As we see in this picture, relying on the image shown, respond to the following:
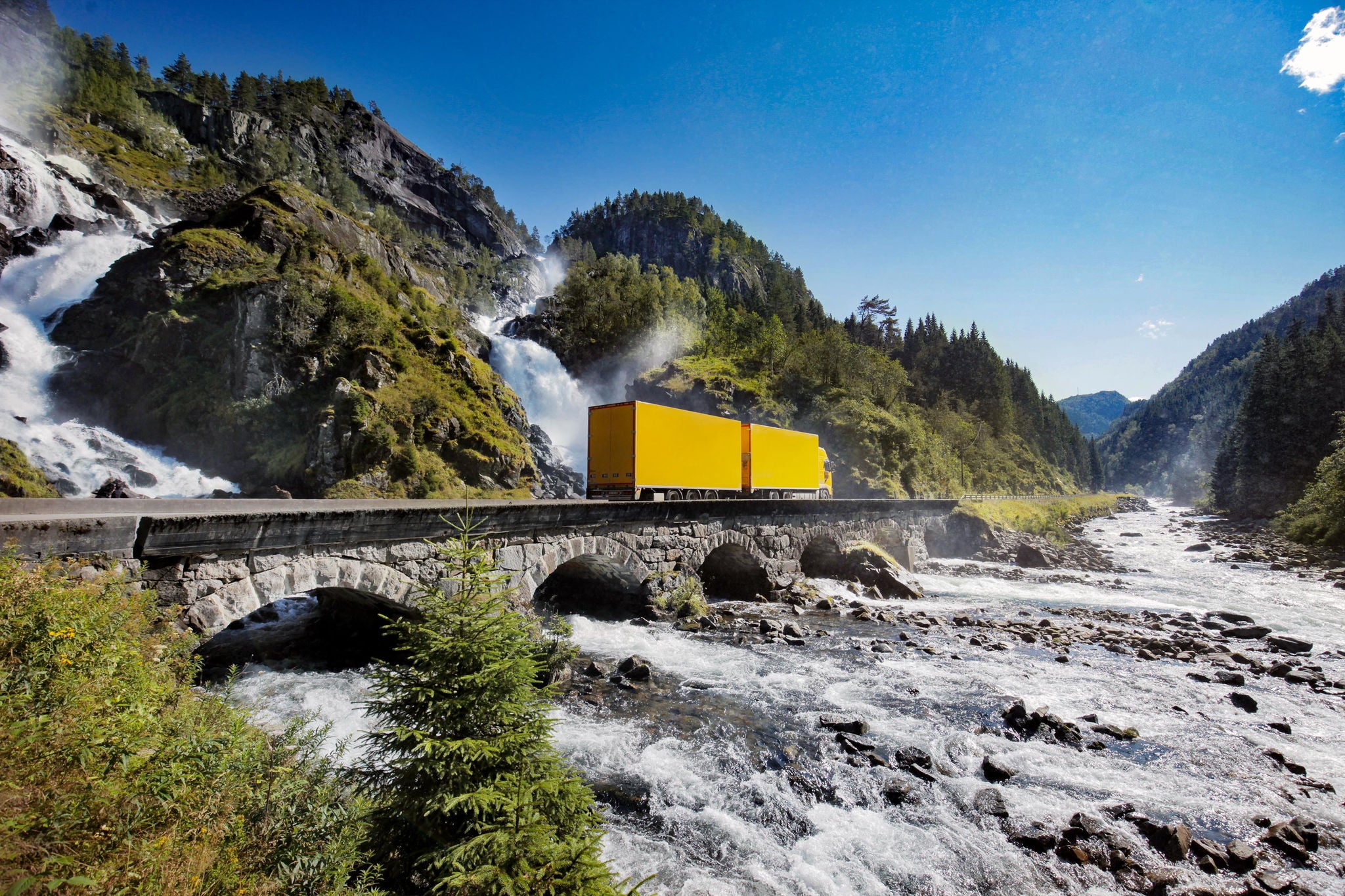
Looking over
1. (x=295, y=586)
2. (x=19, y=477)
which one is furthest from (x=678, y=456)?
(x=19, y=477)

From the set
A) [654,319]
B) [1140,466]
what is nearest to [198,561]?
[654,319]

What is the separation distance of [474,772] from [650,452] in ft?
52.1

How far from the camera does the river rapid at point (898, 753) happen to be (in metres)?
6.27

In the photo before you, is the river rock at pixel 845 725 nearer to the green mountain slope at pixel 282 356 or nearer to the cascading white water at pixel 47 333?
the green mountain slope at pixel 282 356

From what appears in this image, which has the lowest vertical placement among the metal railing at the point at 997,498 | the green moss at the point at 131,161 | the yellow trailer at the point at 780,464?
the metal railing at the point at 997,498

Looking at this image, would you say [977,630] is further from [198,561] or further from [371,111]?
[371,111]

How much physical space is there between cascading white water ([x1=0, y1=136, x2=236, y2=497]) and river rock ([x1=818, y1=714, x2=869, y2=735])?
97.7 feet

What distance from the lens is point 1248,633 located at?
16.1 meters

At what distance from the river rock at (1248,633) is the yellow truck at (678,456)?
16495mm

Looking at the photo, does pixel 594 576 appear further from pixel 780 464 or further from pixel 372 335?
pixel 372 335

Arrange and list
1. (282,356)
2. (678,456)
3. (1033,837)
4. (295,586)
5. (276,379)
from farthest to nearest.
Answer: (282,356) → (276,379) → (678,456) → (295,586) → (1033,837)

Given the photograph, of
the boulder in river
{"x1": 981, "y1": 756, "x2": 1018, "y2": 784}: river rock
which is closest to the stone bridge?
{"x1": 981, "y1": 756, "x2": 1018, "y2": 784}: river rock

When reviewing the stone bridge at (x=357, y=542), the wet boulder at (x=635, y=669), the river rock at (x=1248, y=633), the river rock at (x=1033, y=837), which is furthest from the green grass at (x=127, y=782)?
the river rock at (x=1248, y=633)

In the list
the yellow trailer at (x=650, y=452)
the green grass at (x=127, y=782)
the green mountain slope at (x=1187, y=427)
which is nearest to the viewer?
the green grass at (x=127, y=782)
